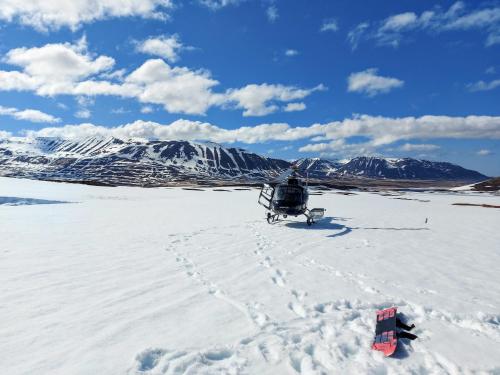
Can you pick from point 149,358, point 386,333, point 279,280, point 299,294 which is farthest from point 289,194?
point 149,358

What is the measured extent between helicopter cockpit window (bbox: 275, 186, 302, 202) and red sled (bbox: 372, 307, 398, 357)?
16363 millimetres

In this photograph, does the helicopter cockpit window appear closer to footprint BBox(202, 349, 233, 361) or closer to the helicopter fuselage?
the helicopter fuselage

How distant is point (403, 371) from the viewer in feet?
17.8

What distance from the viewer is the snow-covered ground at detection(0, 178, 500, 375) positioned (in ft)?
18.1

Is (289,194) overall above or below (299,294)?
above

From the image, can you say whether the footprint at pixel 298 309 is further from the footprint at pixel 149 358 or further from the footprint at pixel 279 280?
the footprint at pixel 149 358

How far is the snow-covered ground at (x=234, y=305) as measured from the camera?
5520mm

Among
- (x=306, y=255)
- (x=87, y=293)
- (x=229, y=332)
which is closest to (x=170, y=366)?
(x=229, y=332)

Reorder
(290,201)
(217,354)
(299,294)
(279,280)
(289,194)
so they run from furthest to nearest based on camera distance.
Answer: (289,194) → (290,201) → (279,280) → (299,294) → (217,354)

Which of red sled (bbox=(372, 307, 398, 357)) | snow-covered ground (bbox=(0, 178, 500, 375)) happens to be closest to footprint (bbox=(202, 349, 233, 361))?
snow-covered ground (bbox=(0, 178, 500, 375))

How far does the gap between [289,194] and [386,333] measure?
698 inches

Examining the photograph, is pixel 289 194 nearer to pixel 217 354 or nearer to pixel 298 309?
pixel 298 309

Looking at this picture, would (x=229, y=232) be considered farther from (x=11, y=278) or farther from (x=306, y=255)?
(x=11, y=278)

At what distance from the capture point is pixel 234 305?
7.89m
